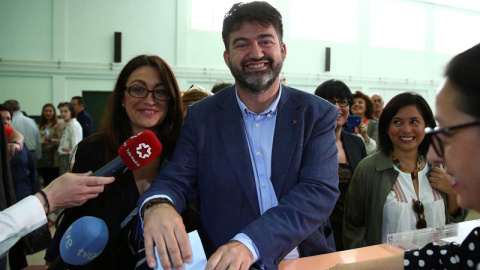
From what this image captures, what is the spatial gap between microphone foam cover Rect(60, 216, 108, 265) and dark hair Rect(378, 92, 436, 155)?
176 cm

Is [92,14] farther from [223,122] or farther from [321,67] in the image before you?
[223,122]

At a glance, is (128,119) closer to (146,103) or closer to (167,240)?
(146,103)

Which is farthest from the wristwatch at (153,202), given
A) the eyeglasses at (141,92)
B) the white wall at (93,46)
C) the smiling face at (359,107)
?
the white wall at (93,46)

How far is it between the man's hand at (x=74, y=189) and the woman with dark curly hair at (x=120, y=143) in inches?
11.8

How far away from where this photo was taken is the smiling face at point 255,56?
57.5 inches

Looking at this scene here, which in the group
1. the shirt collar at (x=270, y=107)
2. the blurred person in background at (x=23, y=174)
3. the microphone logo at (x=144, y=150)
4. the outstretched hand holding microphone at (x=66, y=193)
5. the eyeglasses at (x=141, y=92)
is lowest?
the blurred person in background at (x=23, y=174)

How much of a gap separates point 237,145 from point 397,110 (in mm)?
1314

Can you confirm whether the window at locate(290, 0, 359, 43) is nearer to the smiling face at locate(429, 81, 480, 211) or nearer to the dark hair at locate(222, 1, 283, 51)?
the dark hair at locate(222, 1, 283, 51)

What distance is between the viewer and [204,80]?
32.5ft

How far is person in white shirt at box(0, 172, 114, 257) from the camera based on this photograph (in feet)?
4.32

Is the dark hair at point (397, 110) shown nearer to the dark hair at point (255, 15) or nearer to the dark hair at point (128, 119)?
the dark hair at point (255, 15)

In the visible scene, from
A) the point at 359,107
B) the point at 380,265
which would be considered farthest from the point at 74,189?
the point at 359,107

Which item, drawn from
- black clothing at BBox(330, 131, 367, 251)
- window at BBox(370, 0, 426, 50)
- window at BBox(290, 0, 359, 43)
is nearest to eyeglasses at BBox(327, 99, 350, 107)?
black clothing at BBox(330, 131, 367, 251)

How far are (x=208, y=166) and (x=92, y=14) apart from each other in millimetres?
8647
